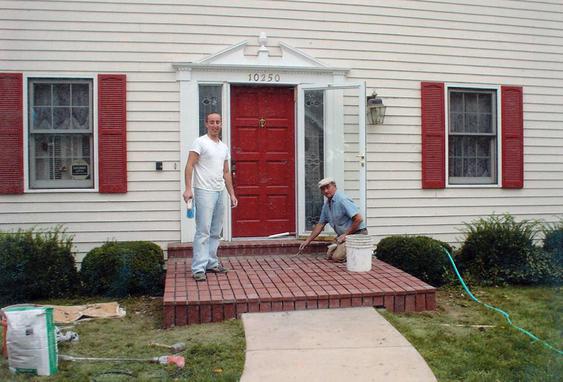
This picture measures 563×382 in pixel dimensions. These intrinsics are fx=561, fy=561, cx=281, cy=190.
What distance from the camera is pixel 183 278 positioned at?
571 centimetres

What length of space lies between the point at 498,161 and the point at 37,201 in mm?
6350

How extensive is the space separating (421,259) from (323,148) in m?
2.00

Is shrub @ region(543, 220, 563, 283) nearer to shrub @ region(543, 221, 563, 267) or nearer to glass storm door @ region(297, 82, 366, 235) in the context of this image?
shrub @ region(543, 221, 563, 267)

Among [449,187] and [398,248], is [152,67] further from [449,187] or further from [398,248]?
[449,187]

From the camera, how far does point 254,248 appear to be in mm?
7086

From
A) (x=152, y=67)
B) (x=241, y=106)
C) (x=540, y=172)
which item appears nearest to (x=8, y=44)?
(x=152, y=67)

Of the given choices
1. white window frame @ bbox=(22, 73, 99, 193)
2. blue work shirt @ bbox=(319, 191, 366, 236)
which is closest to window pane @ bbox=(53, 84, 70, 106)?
white window frame @ bbox=(22, 73, 99, 193)

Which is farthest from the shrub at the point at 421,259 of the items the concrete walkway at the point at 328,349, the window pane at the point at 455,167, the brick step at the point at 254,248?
the concrete walkway at the point at 328,349

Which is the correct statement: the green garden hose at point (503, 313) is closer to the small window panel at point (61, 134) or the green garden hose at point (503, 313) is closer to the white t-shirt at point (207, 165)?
the white t-shirt at point (207, 165)

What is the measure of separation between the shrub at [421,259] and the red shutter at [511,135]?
2.12 meters

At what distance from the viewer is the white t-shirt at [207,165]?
5562mm

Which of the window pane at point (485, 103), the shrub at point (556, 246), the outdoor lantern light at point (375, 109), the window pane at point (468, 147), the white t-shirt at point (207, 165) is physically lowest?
the shrub at point (556, 246)

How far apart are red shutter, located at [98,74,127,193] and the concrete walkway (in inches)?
120

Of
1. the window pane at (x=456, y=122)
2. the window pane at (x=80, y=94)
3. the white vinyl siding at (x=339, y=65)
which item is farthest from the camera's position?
the window pane at (x=456, y=122)
